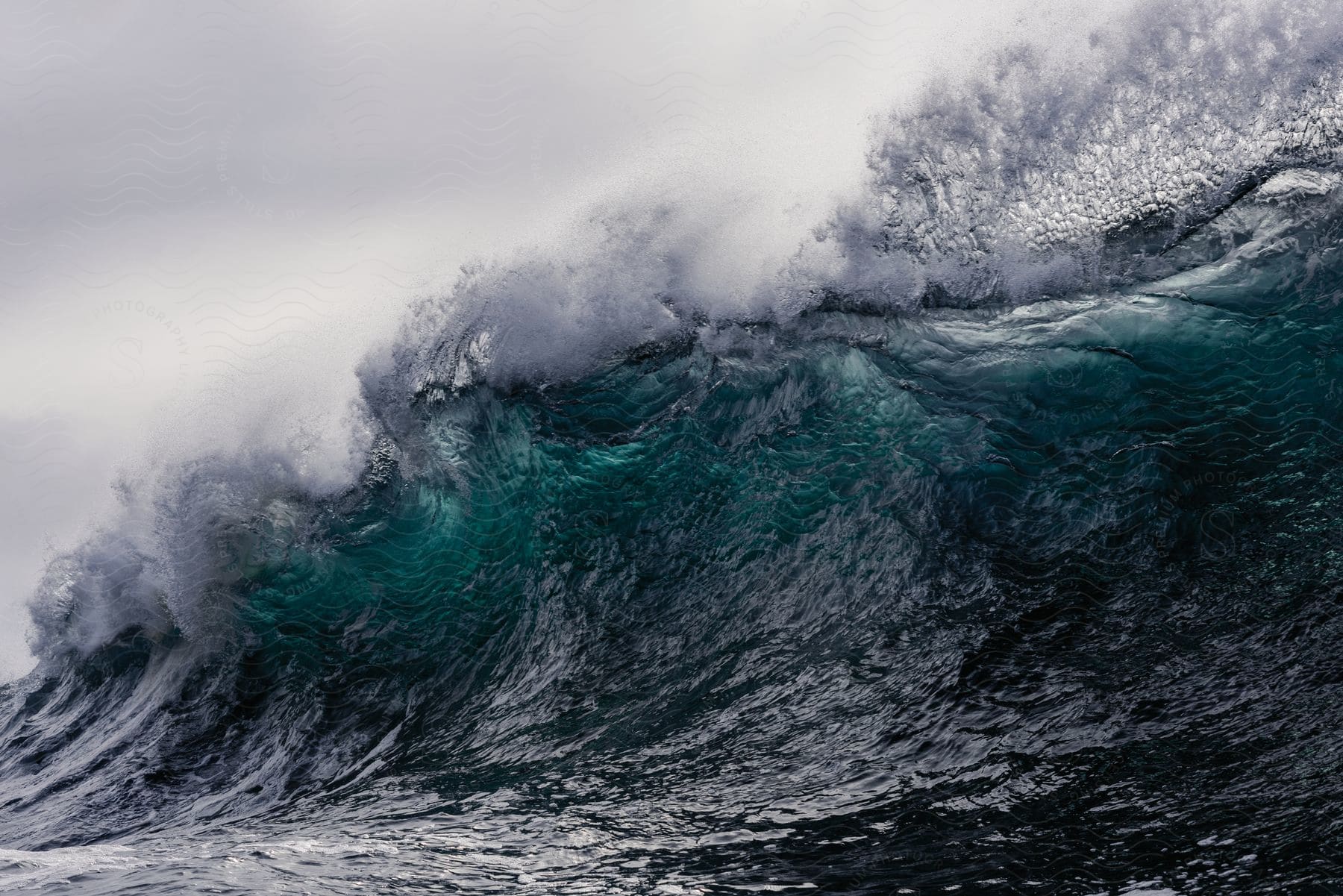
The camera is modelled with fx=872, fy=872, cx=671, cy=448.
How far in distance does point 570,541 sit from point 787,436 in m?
1.11

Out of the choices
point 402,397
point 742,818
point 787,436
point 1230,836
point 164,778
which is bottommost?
point 1230,836

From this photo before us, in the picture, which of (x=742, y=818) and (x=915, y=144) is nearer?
(x=742, y=818)

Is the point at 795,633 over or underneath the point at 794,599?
underneath

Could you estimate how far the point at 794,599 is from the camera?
3666 mm

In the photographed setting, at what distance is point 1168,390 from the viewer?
3670 millimetres

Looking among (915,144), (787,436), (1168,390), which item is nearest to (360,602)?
(787,436)

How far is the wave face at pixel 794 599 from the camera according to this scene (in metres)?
2.76

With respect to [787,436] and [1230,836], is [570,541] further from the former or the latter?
[1230,836]

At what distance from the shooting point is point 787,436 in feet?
13.0

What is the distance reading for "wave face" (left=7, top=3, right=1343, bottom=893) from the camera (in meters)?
2.76

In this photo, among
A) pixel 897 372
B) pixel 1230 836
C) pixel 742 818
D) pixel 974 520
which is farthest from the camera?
pixel 897 372

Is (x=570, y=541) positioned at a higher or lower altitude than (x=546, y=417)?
lower

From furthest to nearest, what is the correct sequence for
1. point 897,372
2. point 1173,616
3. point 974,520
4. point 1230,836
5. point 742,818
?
point 897,372
point 974,520
point 1173,616
point 742,818
point 1230,836

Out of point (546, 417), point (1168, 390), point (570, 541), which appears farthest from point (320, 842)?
point (1168, 390)
